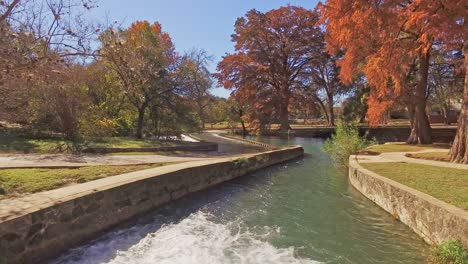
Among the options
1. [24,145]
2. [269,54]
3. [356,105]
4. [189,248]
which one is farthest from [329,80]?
[189,248]

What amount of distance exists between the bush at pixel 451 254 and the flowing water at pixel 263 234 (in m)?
0.59

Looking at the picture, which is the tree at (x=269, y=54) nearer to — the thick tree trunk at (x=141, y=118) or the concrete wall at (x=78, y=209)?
the thick tree trunk at (x=141, y=118)

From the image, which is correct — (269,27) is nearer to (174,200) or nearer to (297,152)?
(297,152)

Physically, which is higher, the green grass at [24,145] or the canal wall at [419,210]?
the green grass at [24,145]

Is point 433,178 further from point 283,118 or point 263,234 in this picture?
point 283,118

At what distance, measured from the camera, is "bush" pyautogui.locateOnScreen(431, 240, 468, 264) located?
5.25 meters

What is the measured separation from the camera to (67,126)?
18.7m

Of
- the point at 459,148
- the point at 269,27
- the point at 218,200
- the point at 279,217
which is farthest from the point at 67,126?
the point at 269,27

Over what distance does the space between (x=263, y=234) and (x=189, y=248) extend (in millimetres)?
1582

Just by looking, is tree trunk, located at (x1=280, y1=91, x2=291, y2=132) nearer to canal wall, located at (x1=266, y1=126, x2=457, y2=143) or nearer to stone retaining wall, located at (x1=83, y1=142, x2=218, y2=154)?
canal wall, located at (x1=266, y1=126, x2=457, y2=143)

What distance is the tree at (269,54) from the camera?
3912 cm

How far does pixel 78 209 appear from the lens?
7055 millimetres

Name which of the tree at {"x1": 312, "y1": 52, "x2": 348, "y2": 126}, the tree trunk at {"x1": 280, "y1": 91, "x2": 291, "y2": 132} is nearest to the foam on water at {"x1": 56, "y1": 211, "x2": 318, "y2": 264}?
the tree trunk at {"x1": 280, "y1": 91, "x2": 291, "y2": 132}

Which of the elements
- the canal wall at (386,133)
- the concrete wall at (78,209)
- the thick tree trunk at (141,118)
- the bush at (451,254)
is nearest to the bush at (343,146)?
the concrete wall at (78,209)
